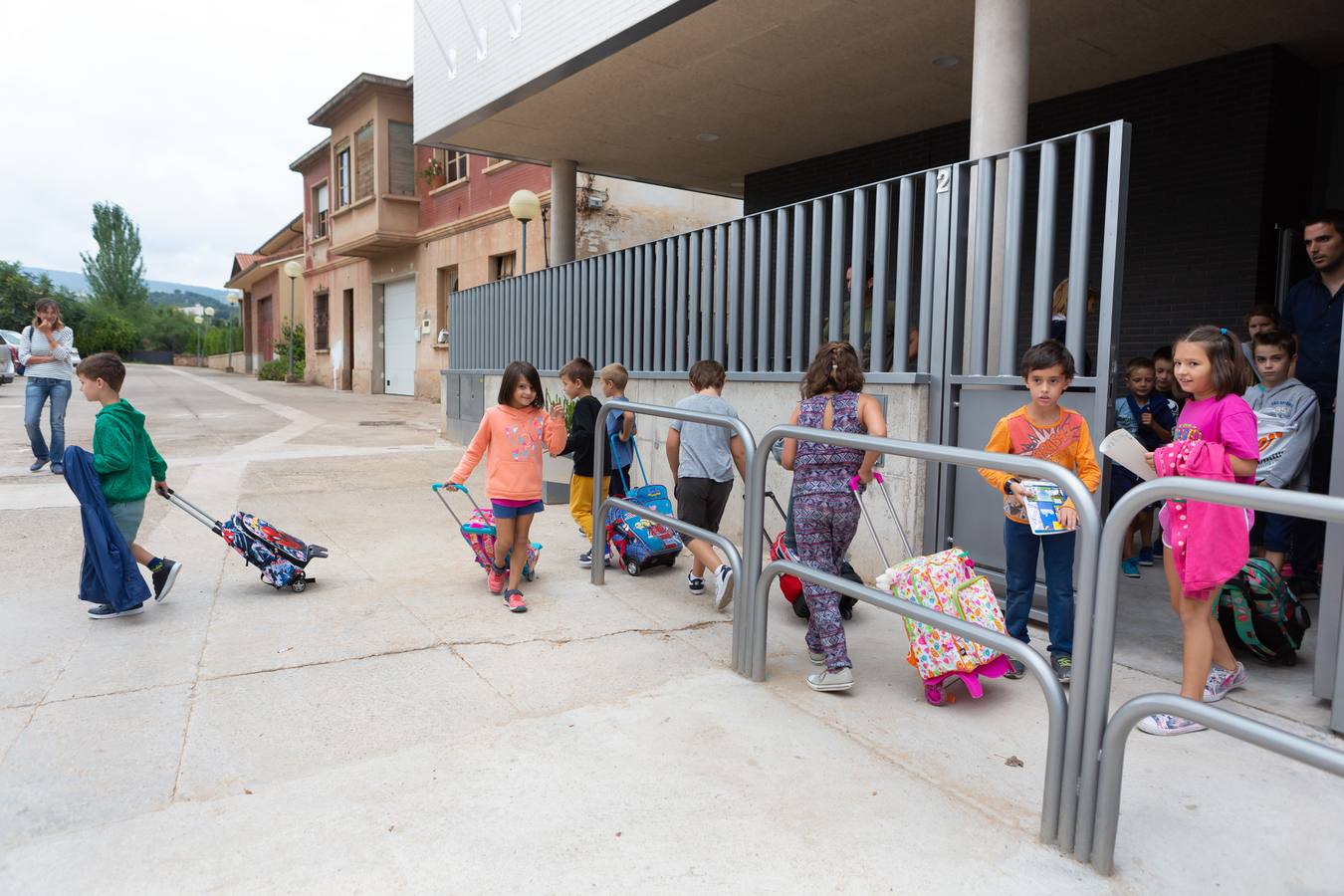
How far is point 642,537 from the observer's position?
5.26 meters

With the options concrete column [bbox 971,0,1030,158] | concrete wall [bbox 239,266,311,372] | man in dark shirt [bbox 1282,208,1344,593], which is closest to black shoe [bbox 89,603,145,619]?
concrete column [bbox 971,0,1030,158]

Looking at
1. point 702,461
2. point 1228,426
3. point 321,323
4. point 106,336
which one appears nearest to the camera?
point 1228,426

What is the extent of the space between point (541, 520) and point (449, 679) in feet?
11.7

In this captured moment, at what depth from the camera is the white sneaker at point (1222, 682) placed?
3.41 meters

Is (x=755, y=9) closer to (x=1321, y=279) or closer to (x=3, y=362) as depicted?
(x=1321, y=279)

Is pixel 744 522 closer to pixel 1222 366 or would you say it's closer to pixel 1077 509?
pixel 1077 509

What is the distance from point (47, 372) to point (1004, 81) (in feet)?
28.3

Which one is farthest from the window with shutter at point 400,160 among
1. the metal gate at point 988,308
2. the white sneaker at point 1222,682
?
the white sneaker at point 1222,682

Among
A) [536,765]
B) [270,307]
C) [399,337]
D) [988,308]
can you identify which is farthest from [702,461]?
[270,307]

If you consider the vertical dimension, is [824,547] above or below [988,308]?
below

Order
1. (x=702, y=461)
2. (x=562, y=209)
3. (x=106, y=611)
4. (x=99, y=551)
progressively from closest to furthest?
(x=99, y=551), (x=106, y=611), (x=702, y=461), (x=562, y=209)

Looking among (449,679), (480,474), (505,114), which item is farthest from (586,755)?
(505,114)

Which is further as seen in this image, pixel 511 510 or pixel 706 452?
pixel 706 452

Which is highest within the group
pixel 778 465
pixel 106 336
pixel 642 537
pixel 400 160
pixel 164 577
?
pixel 400 160
